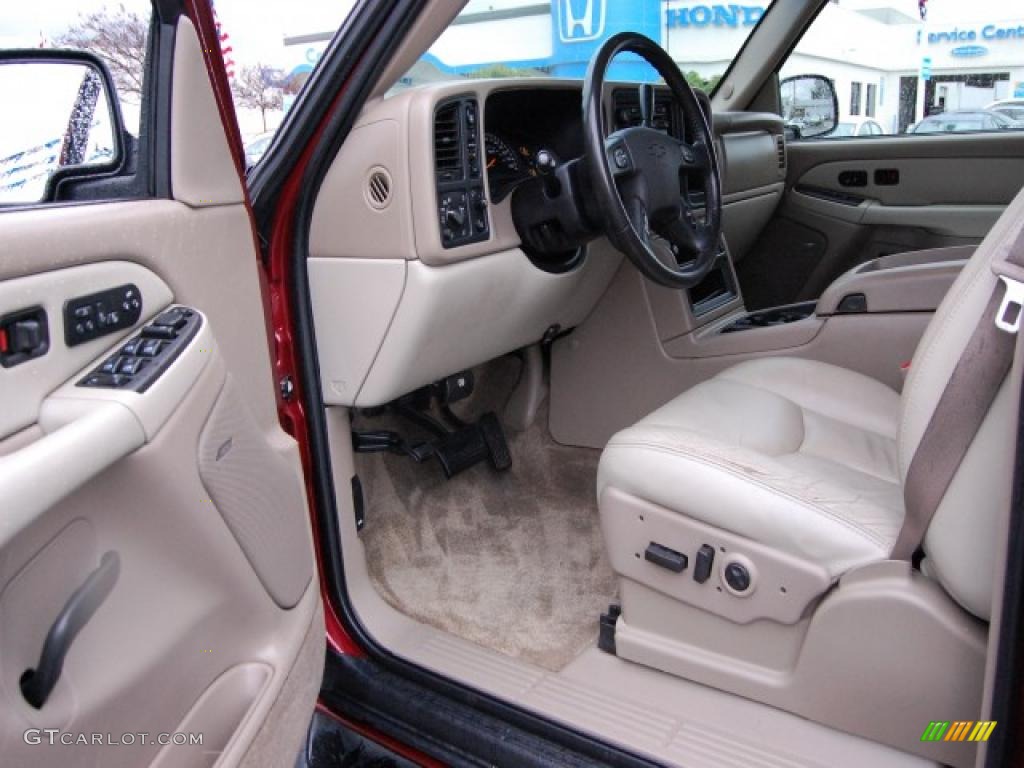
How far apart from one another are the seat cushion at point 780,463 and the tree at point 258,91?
2.65ft

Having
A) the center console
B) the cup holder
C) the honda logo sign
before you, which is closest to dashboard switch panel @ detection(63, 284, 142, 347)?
the center console

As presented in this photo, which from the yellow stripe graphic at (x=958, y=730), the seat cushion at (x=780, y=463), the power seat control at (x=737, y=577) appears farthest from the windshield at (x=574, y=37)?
the yellow stripe graphic at (x=958, y=730)

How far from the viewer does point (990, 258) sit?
113 centimetres

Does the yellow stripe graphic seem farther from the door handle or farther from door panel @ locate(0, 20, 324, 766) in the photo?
the door handle

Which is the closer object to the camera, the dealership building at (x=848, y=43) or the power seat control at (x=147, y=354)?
the power seat control at (x=147, y=354)

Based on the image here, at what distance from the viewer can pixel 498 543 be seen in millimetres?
2096

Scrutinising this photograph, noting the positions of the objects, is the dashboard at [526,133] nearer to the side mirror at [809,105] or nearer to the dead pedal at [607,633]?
the dead pedal at [607,633]

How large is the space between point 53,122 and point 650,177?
105cm

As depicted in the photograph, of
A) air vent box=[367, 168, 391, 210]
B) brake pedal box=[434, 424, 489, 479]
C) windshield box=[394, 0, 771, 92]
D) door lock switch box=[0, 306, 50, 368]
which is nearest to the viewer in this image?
door lock switch box=[0, 306, 50, 368]

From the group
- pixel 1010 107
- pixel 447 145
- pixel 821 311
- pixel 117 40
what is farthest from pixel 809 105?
pixel 117 40

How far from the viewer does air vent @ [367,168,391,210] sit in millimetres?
1487

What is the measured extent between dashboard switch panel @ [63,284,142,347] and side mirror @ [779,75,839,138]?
2.61m

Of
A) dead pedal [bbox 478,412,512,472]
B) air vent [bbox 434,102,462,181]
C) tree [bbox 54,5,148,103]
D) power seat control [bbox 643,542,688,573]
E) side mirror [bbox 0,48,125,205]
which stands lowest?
dead pedal [bbox 478,412,512,472]

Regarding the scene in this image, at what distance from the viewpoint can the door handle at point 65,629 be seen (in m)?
0.86
